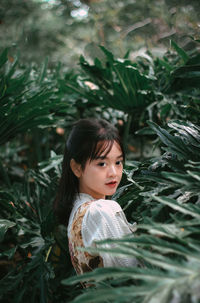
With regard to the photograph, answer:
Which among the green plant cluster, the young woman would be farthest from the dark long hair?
the green plant cluster

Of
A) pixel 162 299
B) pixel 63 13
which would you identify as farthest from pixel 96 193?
pixel 63 13

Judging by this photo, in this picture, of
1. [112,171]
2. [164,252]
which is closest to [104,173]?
[112,171]

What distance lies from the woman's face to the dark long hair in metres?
0.02

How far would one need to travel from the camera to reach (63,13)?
4.65 m

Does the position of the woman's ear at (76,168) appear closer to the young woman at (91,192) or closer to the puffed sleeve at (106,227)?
the young woman at (91,192)

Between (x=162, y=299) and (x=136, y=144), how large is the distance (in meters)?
2.06

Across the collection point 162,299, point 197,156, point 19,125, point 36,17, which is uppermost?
point 36,17

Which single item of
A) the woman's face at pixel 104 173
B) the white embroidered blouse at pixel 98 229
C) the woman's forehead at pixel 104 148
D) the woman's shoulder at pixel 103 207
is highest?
the woman's forehead at pixel 104 148

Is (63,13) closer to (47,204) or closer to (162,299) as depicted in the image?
(47,204)

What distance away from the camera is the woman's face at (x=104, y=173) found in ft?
2.83

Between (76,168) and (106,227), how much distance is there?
244 millimetres

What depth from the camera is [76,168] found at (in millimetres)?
924

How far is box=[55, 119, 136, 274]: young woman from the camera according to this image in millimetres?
744

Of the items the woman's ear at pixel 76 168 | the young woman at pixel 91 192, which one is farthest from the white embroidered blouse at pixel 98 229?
the woman's ear at pixel 76 168
